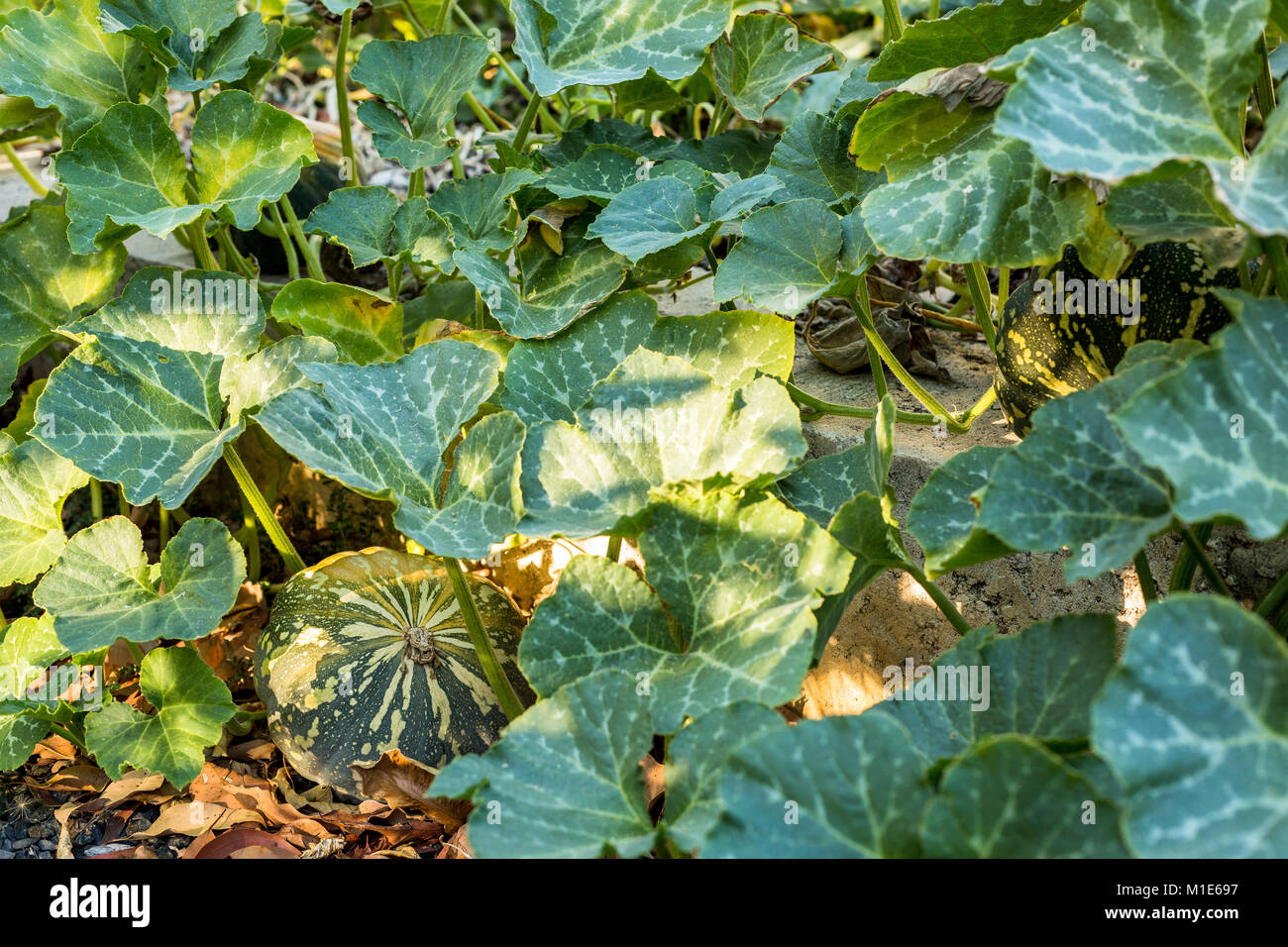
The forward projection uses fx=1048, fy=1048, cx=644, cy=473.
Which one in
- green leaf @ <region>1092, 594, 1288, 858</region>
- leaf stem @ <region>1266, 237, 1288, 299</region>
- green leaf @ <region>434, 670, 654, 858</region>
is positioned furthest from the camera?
leaf stem @ <region>1266, 237, 1288, 299</region>

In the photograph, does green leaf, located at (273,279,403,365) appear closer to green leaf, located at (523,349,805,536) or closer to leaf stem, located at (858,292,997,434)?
green leaf, located at (523,349,805,536)

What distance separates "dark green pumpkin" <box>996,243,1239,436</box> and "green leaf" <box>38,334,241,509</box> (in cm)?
122

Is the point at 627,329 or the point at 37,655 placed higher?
the point at 627,329

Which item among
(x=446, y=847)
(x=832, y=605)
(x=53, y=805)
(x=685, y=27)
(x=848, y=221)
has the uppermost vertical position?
(x=685, y=27)

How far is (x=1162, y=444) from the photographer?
0.92 meters

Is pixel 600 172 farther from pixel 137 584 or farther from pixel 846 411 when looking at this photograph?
pixel 137 584

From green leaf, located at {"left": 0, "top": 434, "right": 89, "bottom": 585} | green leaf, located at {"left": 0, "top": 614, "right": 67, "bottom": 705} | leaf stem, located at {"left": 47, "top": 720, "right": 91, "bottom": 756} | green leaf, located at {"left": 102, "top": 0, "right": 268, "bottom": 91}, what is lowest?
Answer: leaf stem, located at {"left": 47, "top": 720, "right": 91, "bottom": 756}

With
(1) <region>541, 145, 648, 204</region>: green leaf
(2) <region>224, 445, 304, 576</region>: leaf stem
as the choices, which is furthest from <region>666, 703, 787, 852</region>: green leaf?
(1) <region>541, 145, 648, 204</region>: green leaf

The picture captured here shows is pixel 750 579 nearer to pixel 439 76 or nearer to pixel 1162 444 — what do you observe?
pixel 1162 444

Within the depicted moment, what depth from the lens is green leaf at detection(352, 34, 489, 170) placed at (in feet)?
6.23

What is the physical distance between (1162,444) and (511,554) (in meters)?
1.36

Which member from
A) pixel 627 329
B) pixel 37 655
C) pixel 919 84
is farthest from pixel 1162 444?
pixel 37 655

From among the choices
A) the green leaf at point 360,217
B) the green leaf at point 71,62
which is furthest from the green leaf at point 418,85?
the green leaf at point 71,62

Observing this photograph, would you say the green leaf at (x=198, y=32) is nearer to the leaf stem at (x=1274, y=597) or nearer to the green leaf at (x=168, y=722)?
the green leaf at (x=168, y=722)
